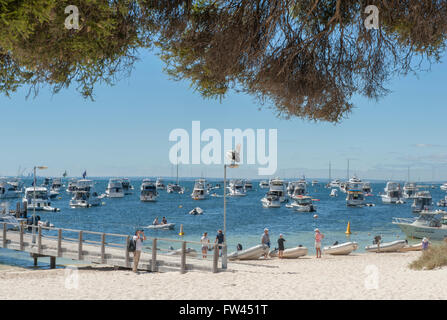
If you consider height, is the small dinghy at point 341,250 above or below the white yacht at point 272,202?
above

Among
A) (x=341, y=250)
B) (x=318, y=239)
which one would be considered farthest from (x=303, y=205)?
(x=318, y=239)

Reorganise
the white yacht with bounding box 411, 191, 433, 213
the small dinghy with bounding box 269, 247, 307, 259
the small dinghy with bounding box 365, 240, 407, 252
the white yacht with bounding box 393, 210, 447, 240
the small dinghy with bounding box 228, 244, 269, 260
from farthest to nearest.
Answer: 1. the white yacht with bounding box 411, 191, 433, 213
2. the white yacht with bounding box 393, 210, 447, 240
3. the small dinghy with bounding box 365, 240, 407, 252
4. the small dinghy with bounding box 269, 247, 307, 259
5. the small dinghy with bounding box 228, 244, 269, 260

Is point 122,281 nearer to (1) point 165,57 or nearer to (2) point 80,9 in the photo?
(1) point 165,57

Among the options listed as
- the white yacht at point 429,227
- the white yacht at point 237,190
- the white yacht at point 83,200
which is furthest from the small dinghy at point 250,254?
the white yacht at point 237,190

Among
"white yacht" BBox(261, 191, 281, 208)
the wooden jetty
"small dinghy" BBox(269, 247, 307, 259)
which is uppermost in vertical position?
the wooden jetty

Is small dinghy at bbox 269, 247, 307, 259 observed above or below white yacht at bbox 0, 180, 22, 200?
above

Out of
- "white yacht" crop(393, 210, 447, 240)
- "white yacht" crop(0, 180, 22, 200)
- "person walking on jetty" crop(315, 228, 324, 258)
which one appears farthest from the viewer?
"white yacht" crop(0, 180, 22, 200)

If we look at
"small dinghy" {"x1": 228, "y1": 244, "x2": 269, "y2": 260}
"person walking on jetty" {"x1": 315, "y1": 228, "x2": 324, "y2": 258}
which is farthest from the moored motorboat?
"small dinghy" {"x1": 228, "y1": 244, "x2": 269, "y2": 260}

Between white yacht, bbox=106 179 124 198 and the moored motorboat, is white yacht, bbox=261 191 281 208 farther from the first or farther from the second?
the moored motorboat

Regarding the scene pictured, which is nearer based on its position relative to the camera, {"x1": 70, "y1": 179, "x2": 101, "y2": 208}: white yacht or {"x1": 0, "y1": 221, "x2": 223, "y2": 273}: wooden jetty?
{"x1": 0, "y1": 221, "x2": 223, "y2": 273}: wooden jetty

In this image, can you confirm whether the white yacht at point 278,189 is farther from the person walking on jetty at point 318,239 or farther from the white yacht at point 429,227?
the person walking on jetty at point 318,239

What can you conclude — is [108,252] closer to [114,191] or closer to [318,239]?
[318,239]

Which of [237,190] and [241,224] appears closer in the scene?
[241,224]
